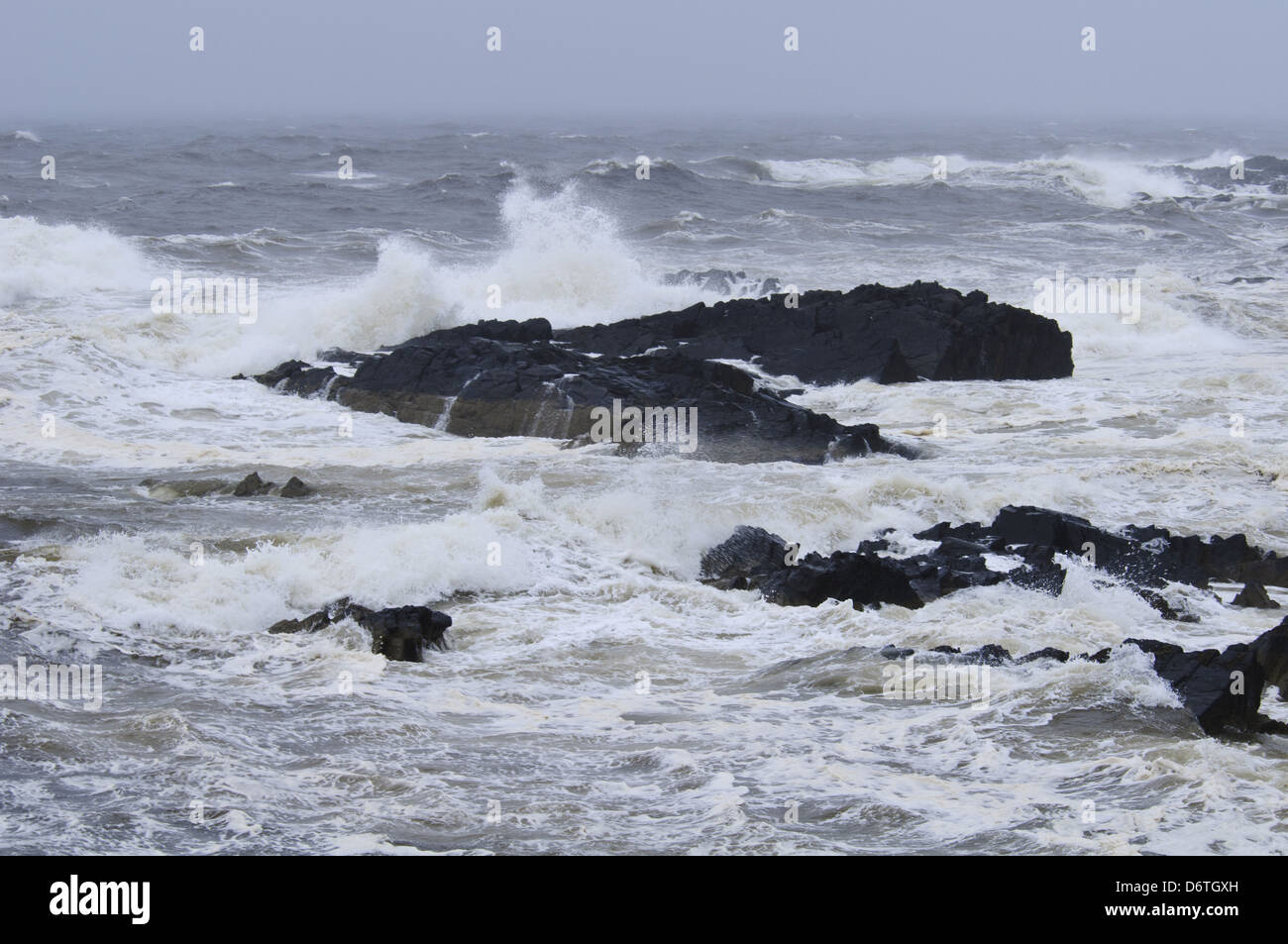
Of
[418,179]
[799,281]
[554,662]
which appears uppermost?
[418,179]

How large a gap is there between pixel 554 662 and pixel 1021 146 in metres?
78.4

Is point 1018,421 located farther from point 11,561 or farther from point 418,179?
point 418,179

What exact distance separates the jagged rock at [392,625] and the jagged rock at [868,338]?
9.44 m

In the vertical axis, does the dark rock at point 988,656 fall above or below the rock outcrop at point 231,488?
below

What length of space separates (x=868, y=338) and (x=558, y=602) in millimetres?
9690

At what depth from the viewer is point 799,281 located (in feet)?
95.0

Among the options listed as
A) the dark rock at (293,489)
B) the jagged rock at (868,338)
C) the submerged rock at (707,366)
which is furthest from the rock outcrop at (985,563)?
the jagged rock at (868,338)

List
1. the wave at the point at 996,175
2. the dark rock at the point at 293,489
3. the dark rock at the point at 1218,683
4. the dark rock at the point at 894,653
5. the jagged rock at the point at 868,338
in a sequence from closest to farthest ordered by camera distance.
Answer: the dark rock at the point at 1218,683
the dark rock at the point at 894,653
the dark rock at the point at 293,489
the jagged rock at the point at 868,338
the wave at the point at 996,175

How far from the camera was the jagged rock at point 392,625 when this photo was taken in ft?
32.7

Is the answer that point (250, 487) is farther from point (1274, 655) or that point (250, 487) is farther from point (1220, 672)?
point (1274, 655)

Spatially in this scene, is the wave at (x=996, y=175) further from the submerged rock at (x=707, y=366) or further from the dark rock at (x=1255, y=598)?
the dark rock at (x=1255, y=598)

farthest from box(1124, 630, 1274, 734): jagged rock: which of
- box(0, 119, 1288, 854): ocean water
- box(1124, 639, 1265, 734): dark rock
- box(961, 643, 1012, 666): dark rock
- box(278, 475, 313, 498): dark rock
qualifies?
box(278, 475, 313, 498): dark rock
